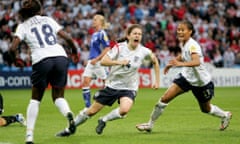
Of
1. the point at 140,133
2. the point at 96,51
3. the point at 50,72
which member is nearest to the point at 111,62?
the point at 50,72

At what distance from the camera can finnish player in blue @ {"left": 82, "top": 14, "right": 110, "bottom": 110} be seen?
15.8m

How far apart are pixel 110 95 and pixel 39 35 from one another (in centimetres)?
179

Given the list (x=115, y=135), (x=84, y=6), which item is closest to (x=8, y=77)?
(x=84, y=6)

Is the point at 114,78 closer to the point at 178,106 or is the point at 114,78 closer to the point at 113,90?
the point at 113,90

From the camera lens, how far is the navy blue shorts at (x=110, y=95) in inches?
425

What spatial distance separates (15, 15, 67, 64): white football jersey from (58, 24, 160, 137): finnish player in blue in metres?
1.20

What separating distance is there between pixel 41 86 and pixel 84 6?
2102cm

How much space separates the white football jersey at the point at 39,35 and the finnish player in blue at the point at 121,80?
1.20 metres

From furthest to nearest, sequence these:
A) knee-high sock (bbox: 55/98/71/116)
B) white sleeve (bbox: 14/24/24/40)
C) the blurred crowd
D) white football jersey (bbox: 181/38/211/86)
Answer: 1. the blurred crowd
2. white football jersey (bbox: 181/38/211/86)
3. knee-high sock (bbox: 55/98/71/116)
4. white sleeve (bbox: 14/24/24/40)

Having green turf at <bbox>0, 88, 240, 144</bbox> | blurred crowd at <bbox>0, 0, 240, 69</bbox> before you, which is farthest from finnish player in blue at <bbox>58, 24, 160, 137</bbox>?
blurred crowd at <bbox>0, 0, 240, 69</bbox>

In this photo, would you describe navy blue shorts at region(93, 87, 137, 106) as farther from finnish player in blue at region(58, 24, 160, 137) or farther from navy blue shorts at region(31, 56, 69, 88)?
navy blue shorts at region(31, 56, 69, 88)

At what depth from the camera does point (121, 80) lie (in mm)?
10914

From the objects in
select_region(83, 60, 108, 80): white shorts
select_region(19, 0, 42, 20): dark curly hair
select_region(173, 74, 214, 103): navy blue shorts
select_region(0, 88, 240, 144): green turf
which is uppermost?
select_region(19, 0, 42, 20): dark curly hair

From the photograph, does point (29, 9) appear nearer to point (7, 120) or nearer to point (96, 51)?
point (7, 120)
